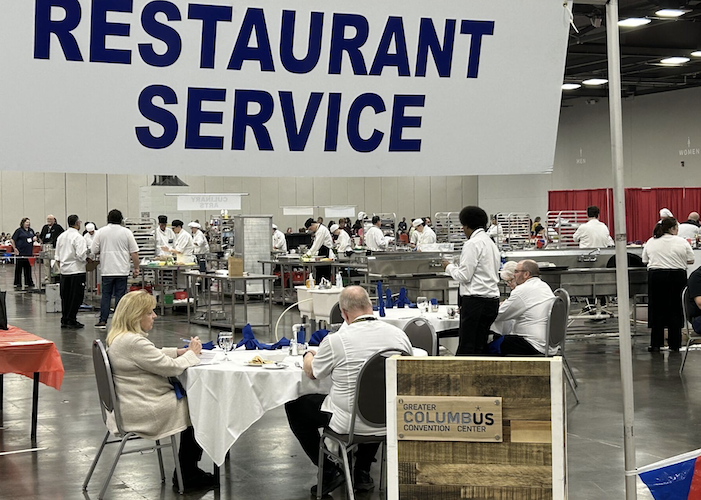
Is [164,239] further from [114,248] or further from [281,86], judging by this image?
[281,86]

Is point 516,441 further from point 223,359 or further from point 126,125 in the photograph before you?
point 223,359

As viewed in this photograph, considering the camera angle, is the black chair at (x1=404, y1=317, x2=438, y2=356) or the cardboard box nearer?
the black chair at (x1=404, y1=317, x2=438, y2=356)

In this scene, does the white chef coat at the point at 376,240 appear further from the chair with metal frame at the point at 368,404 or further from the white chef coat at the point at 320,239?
the chair with metal frame at the point at 368,404

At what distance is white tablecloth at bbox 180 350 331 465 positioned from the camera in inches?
169

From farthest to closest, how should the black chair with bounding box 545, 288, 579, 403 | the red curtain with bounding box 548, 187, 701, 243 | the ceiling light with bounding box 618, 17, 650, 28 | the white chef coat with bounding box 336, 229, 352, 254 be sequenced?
the red curtain with bounding box 548, 187, 701, 243
the white chef coat with bounding box 336, 229, 352, 254
the ceiling light with bounding box 618, 17, 650, 28
the black chair with bounding box 545, 288, 579, 403

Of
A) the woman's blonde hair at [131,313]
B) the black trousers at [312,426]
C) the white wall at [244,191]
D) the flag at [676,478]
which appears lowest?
the black trousers at [312,426]

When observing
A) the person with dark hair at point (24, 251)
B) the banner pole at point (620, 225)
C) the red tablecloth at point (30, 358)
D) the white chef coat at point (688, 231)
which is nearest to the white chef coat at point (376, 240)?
the white chef coat at point (688, 231)

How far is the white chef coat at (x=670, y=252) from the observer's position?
8.69 metres

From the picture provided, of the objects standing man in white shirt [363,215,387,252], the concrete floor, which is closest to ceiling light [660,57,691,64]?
standing man in white shirt [363,215,387,252]

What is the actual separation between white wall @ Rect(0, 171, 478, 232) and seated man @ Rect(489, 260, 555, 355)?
18.5 metres

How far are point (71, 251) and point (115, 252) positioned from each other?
1.09 m

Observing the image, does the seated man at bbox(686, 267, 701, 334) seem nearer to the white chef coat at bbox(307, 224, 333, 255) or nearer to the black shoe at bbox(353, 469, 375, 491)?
the black shoe at bbox(353, 469, 375, 491)

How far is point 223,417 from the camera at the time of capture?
4293 millimetres

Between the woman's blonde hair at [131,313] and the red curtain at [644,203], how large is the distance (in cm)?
1705
